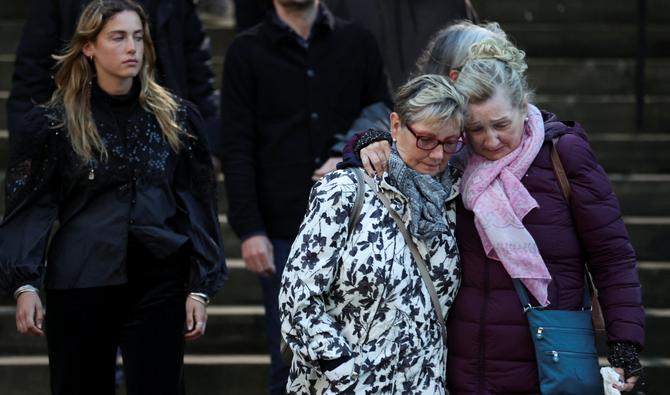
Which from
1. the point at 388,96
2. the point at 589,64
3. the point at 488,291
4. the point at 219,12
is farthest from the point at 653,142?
the point at 488,291

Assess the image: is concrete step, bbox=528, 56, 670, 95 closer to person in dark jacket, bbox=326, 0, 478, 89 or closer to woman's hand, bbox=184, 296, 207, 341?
person in dark jacket, bbox=326, 0, 478, 89

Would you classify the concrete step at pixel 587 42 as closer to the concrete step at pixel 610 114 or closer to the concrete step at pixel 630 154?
the concrete step at pixel 610 114

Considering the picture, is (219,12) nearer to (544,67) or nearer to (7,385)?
(544,67)

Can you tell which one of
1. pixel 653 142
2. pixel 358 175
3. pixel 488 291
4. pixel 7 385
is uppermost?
pixel 358 175

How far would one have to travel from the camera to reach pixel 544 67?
8875mm

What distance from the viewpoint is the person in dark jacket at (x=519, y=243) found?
4254mm

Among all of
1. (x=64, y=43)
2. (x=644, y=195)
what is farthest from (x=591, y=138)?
(x=64, y=43)

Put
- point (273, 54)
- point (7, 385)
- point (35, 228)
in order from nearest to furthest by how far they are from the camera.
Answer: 1. point (35, 228)
2. point (273, 54)
3. point (7, 385)

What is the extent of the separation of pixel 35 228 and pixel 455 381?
62.8 inches

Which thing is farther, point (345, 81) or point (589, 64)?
point (589, 64)

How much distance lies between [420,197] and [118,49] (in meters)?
1.45

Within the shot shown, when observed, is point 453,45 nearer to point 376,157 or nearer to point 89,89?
point 376,157

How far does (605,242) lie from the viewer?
427 cm

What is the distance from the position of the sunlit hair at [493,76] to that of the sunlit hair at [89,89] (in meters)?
1.23
